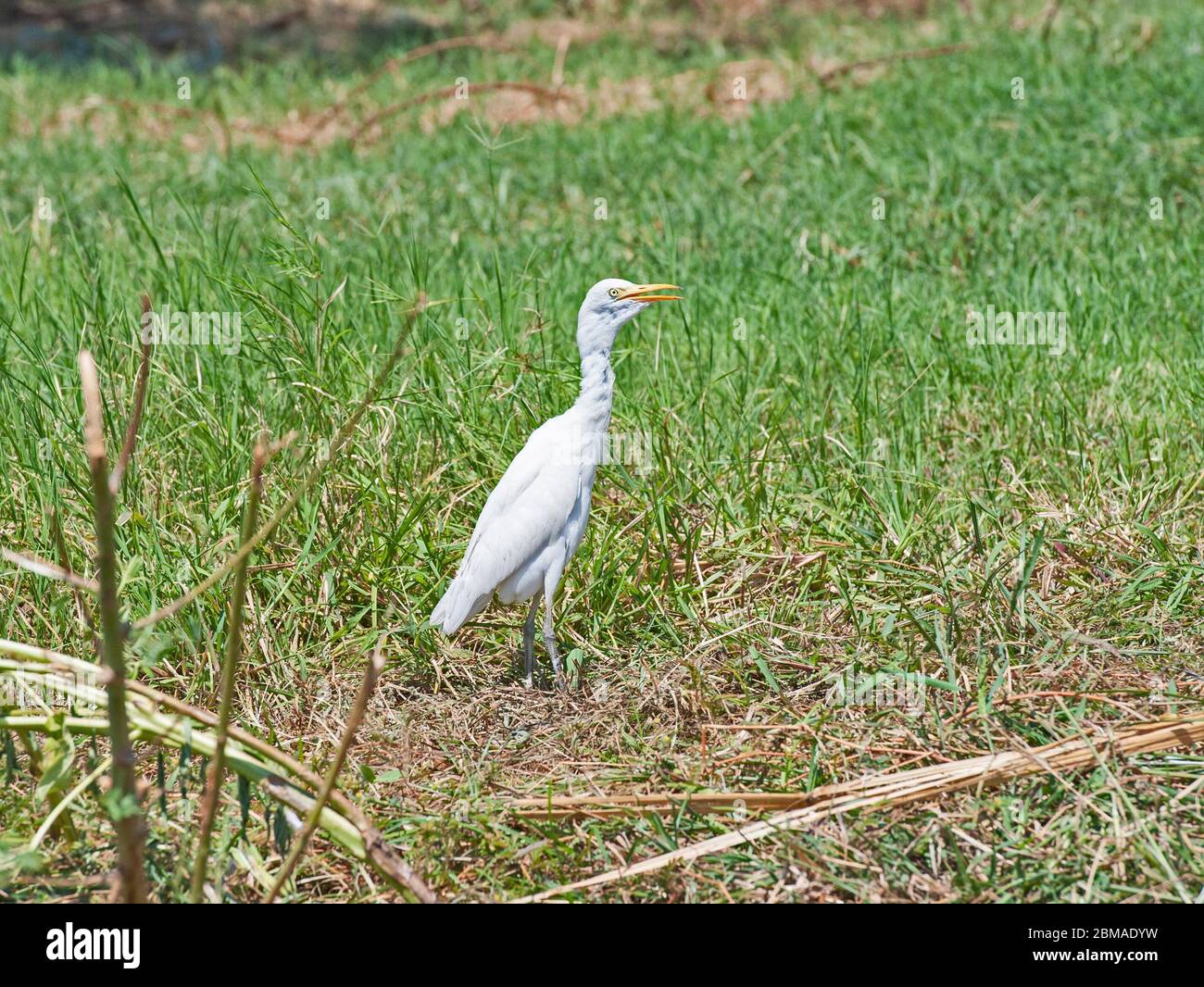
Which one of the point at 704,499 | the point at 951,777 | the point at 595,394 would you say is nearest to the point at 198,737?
the point at 595,394

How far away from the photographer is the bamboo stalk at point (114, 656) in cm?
155

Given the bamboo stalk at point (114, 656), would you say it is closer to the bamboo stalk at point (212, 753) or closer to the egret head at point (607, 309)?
the bamboo stalk at point (212, 753)

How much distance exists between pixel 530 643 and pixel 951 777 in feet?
3.92

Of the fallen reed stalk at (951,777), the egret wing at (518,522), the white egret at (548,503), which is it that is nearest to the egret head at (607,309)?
the white egret at (548,503)

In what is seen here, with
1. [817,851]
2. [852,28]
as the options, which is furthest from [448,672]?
[852,28]

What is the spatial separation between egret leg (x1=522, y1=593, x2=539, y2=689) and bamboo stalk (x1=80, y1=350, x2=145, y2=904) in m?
1.54

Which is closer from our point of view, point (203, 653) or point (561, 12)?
point (203, 653)

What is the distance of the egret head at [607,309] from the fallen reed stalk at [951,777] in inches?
48.1

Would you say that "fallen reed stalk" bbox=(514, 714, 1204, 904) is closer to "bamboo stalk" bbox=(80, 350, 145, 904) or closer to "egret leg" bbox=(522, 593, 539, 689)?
"egret leg" bbox=(522, 593, 539, 689)

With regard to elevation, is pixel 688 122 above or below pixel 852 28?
below

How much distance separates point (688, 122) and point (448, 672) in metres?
5.56

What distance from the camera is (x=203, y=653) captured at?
3.41 meters
